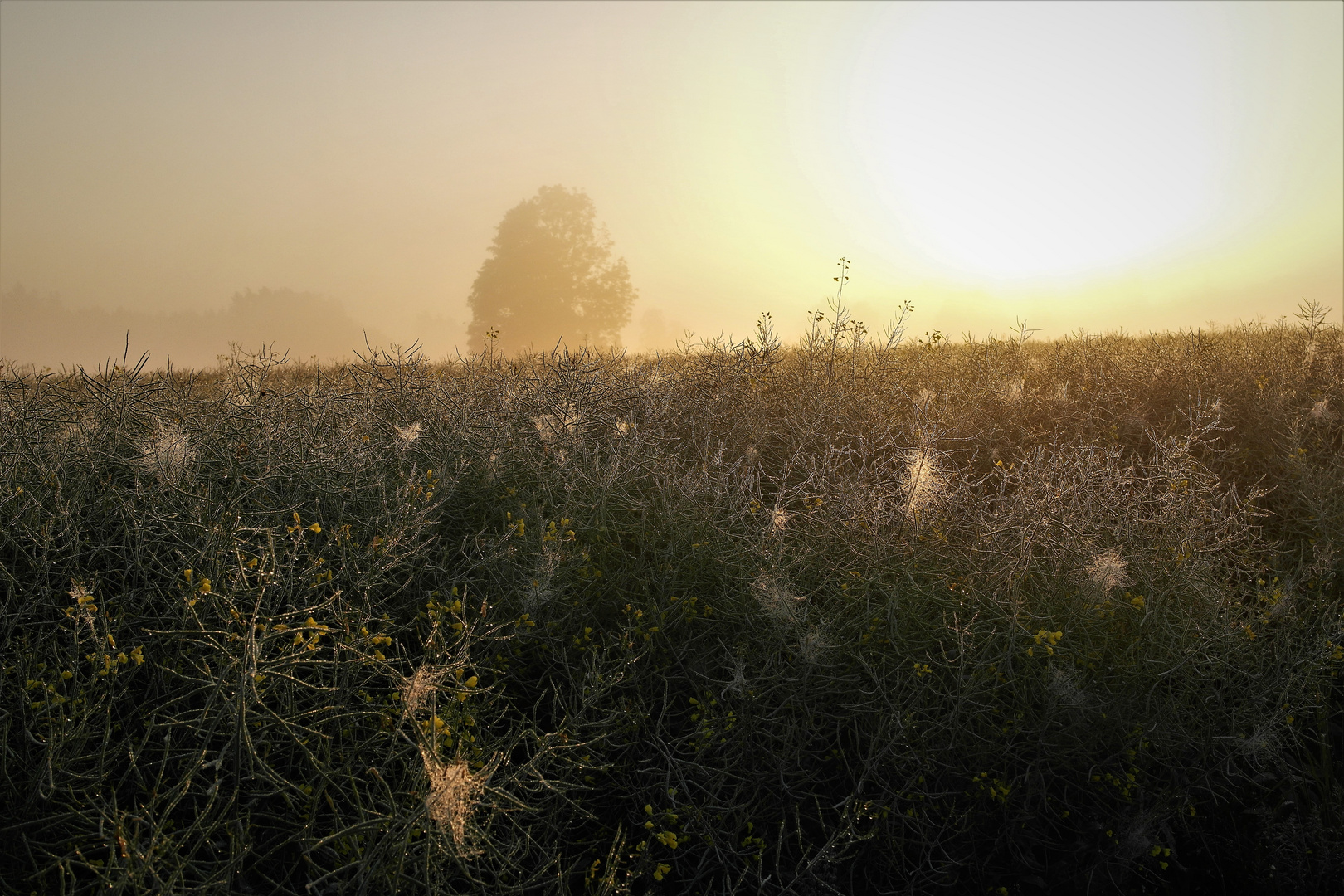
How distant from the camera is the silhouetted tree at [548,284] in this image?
3459 cm

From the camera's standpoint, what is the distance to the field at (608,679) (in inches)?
83.0

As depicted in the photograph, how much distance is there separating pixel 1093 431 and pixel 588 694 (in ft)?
17.2

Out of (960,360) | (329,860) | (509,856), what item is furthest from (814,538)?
(960,360)

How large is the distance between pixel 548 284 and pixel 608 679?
33945mm

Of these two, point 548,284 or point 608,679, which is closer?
point 608,679

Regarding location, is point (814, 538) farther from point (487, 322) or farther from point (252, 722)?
point (487, 322)

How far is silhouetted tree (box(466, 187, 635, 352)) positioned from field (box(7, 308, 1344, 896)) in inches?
1203

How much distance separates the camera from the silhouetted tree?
34.6m

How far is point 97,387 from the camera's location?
11.5 ft

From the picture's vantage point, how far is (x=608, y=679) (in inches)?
106

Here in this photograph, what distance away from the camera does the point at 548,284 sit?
34.8m

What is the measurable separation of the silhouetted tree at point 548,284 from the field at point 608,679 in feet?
100

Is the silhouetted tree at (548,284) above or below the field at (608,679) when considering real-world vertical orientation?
above

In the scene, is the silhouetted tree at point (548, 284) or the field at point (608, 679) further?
the silhouetted tree at point (548, 284)
